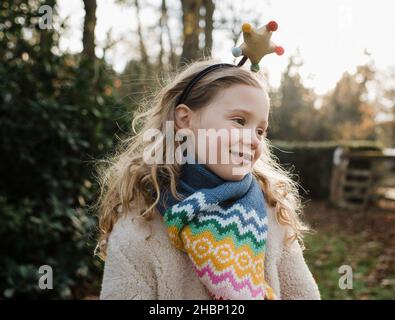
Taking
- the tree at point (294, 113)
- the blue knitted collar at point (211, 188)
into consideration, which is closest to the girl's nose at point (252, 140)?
the blue knitted collar at point (211, 188)

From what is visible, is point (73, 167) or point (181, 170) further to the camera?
point (73, 167)

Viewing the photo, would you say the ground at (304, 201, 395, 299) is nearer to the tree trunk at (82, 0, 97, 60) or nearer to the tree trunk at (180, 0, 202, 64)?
the tree trunk at (180, 0, 202, 64)

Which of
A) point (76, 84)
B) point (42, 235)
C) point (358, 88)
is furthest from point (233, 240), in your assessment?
point (358, 88)

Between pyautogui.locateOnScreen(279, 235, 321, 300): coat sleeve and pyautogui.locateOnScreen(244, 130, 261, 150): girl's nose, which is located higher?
pyautogui.locateOnScreen(244, 130, 261, 150): girl's nose

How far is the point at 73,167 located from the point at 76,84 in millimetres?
731

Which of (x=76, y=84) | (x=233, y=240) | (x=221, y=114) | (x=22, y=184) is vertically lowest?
(x=233, y=240)

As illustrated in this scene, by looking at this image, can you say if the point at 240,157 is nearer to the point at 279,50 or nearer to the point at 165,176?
the point at 165,176

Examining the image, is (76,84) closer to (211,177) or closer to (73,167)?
(73,167)

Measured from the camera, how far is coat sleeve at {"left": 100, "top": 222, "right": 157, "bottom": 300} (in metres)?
1.47

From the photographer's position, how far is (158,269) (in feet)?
4.99

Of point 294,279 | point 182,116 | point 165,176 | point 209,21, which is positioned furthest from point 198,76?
point 209,21

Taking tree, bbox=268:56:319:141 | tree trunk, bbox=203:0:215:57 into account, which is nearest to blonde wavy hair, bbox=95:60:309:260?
tree trunk, bbox=203:0:215:57

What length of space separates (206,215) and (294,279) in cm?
46

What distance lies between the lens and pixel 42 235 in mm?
3551
